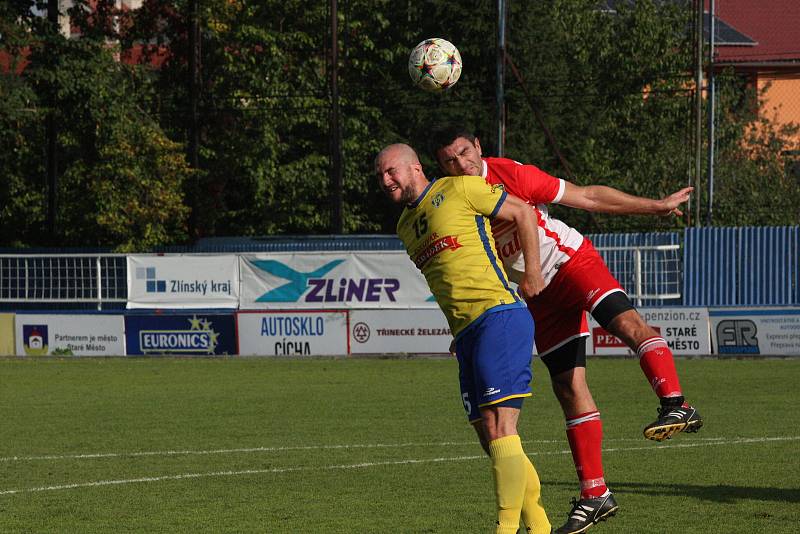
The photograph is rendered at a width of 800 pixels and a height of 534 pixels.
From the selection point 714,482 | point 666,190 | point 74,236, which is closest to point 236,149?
point 74,236

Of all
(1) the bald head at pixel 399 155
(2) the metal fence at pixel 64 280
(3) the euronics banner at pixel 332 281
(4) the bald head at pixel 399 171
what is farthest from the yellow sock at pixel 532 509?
(2) the metal fence at pixel 64 280

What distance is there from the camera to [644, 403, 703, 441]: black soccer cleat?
690 centimetres

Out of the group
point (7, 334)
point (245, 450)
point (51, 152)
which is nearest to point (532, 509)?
point (245, 450)

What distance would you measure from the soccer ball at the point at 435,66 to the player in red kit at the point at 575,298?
1425 mm

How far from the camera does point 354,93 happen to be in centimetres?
3956

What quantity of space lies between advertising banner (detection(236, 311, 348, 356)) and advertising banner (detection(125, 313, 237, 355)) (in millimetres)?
347

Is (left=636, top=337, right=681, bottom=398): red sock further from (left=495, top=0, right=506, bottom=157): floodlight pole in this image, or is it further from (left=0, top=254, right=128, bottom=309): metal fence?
(left=495, top=0, right=506, bottom=157): floodlight pole

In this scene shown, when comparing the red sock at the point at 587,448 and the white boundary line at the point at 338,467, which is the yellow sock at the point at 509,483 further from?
the white boundary line at the point at 338,467

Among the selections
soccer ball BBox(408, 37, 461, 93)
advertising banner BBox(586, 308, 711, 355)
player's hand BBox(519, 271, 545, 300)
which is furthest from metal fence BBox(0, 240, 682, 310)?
player's hand BBox(519, 271, 545, 300)

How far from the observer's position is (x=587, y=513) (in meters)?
7.13

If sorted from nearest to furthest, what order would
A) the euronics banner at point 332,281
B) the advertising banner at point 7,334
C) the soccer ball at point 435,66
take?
the soccer ball at point 435,66
the euronics banner at point 332,281
the advertising banner at point 7,334

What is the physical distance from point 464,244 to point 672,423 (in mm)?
1538

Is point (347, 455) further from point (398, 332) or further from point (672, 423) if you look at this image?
point (398, 332)

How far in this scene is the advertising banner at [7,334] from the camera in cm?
2391
